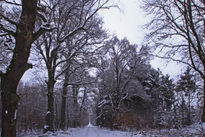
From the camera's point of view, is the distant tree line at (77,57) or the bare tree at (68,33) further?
the bare tree at (68,33)

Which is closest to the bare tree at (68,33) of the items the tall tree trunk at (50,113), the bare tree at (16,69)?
the tall tree trunk at (50,113)

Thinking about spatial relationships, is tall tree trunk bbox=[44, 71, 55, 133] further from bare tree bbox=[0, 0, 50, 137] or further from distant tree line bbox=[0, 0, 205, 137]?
bare tree bbox=[0, 0, 50, 137]

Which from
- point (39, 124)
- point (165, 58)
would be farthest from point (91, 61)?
point (39, 124)

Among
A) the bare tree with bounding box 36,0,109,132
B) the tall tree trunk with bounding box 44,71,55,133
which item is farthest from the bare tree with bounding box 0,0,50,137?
the tall tree trunk with bounding box 44,71,55,133

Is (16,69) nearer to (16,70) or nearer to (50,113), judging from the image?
(16,70)

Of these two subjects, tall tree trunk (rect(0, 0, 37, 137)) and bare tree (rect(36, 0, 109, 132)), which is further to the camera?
bare tree (rect(36, 0, 109, 132))

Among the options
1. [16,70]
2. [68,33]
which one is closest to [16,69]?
[16,70]

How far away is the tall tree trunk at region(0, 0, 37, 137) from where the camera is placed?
15.4 ft

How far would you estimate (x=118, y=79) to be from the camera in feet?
84.7

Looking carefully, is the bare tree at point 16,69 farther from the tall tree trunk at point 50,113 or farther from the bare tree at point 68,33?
the tall tree trunk at point 50,113

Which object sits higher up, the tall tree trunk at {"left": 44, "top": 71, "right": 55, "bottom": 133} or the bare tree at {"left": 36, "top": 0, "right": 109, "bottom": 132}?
the bare tree at {"left": 36, "top": 0, "right": 109, "bottom": 132}

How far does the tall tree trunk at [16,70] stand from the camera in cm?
470

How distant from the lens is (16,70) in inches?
198

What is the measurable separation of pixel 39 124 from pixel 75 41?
26086 mm
